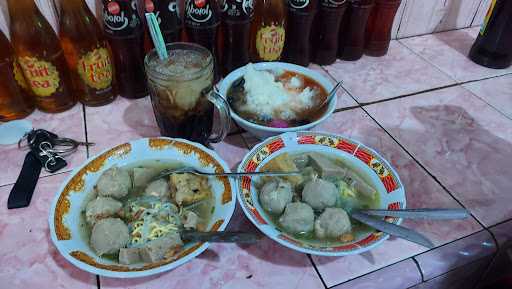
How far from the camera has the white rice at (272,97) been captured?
2.53 ft

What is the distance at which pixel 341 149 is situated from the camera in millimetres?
691

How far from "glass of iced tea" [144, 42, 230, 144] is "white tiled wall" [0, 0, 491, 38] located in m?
0.70

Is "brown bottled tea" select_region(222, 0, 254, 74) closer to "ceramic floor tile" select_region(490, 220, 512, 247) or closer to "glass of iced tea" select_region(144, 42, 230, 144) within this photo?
"glass of iced tea" select_region(144, 42, 230, 144)

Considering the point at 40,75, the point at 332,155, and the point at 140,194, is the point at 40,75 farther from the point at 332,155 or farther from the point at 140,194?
the point at 332,155

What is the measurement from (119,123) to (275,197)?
1.31 ft

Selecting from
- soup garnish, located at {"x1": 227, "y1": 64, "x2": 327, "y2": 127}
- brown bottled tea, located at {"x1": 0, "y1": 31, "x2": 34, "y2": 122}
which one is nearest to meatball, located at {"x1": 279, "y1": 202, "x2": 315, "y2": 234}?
soup garnish, located at {"x1": 227, "y1": 64, "x2": 327, "y2": 127}

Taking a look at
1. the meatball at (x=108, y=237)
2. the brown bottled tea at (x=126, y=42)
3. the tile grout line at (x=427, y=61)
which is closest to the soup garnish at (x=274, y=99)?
the brown bottled tea at (x=126, y=42)

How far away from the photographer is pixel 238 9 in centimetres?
81

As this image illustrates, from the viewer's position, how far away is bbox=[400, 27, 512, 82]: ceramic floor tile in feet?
3.44

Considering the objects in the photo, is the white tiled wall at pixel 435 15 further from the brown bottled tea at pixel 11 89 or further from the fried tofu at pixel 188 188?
the brown bottled tea at pixel 11 89

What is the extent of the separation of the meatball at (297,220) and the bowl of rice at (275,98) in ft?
0.62

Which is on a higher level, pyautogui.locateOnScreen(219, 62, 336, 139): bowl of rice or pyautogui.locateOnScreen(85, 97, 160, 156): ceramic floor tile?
pyautogui.locateOnScreen(219, 62, 336, 139): bowl of rice

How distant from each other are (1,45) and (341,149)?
649 millimetres

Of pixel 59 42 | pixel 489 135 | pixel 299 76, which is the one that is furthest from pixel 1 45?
pixel 489 135
